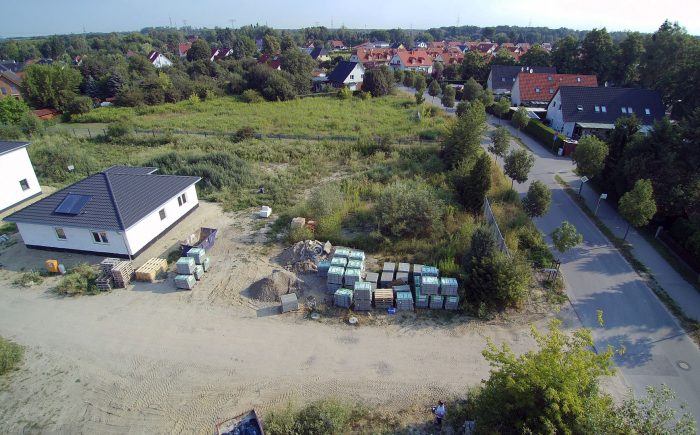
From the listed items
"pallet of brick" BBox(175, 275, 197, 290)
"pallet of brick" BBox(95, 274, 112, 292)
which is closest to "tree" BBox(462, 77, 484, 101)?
"pallet of brick" BBox(175, 275, 197, 290)

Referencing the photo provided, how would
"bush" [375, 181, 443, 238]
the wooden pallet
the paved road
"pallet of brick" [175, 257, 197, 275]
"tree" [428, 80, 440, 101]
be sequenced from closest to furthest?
the paved road, "pallet of brick" [175, 257, 197, 275], the wooden pallet, "bush" [375, 181, 443, 238], "tree" [428, 80, 440, 101]

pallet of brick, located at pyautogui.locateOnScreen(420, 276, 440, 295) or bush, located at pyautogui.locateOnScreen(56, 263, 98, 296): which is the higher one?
pallet of brick, located at pyautogui.locateOnScreen(420, 276, 440, 295)

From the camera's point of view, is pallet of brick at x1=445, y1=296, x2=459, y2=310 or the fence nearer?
pallet of brick at x1=445, y1=296, x2=459, y2=310

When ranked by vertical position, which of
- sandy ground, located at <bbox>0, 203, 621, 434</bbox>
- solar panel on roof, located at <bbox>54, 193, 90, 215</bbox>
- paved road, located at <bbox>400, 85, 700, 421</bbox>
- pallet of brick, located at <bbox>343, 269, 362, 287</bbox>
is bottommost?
paved road, located at <bbox>400, 85, 700, 421</bbox>

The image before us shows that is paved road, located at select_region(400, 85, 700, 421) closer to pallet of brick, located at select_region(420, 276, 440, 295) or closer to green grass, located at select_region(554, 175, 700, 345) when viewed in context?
green grass, located at select_region(554, 175, 700, 345)

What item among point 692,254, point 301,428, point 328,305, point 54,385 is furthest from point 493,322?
point 54,385

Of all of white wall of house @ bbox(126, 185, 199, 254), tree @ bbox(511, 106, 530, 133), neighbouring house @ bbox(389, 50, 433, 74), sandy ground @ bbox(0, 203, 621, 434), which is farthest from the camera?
neighbouring house @ bbox(389, 50, 433, 74)

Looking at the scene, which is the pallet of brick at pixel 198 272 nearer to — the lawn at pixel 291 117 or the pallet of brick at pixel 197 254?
the pallet of brick at pixel 197 254

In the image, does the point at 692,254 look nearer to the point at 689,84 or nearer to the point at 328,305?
the point at 328,305
